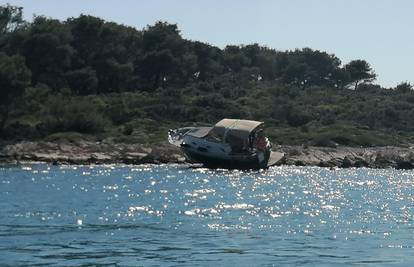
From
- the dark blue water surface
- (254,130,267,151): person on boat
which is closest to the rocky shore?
(254,130,267,151): person on boat

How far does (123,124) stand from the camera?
426ft

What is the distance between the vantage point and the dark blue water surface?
3462 centimetres

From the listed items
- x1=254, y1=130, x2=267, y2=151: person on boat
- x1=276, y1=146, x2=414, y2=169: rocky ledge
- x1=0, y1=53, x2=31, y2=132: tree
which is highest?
x1=0, y1=53, x2=31, y2=132: tree

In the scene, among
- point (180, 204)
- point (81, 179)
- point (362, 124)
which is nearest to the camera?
point (180, 204)

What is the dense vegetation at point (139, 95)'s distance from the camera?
120 metres

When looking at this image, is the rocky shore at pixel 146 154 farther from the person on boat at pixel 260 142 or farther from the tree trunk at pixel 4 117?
the person on boat at pixel 260 142

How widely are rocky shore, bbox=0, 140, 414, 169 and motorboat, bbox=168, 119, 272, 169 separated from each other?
722cm

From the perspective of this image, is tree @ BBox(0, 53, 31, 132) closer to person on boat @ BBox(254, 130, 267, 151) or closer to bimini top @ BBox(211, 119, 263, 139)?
bimini top @ BBox(211, 119, 263, 139)

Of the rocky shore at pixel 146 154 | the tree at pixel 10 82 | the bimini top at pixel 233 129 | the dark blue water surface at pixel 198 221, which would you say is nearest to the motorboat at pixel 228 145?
the bimini top at pixel 233 129

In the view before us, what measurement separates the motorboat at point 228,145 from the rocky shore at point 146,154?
7224 millimetres

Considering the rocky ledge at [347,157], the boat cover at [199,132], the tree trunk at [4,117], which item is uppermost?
the tree trunk at [4,117]

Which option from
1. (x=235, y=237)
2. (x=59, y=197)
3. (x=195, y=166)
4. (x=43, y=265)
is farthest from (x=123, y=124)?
(x=43, y=265)

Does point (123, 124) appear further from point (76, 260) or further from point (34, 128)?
point (76, 260)

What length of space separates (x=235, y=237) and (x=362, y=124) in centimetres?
12351
